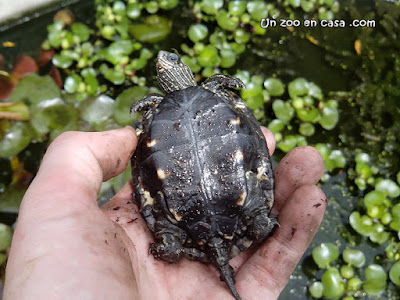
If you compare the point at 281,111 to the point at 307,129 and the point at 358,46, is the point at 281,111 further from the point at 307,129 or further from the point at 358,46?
the point at 358,46

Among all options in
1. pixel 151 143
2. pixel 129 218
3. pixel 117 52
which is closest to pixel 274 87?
pixel 117 52

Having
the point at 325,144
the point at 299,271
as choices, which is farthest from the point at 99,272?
the point at 325,144

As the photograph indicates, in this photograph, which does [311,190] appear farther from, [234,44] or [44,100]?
[44,100]

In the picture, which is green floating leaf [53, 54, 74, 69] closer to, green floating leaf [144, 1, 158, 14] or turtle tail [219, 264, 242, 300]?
green floating leaf [144, 1, 158, 14]

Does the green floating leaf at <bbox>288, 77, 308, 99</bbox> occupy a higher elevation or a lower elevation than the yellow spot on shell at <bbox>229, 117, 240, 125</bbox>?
lower

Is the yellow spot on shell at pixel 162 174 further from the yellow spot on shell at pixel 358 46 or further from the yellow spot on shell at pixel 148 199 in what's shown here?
the yellow spot on shell at pixel 358 46

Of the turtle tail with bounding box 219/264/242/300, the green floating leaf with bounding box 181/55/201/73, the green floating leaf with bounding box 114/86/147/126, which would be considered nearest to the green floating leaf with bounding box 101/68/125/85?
the green floating leaf with bounding box 114/86/147/126

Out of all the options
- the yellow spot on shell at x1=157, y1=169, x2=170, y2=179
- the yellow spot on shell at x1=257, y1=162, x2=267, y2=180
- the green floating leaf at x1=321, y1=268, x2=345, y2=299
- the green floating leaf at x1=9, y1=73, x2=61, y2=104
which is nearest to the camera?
the yellow spot on shell at x1=157, y1=169, x2=170, y2=179
